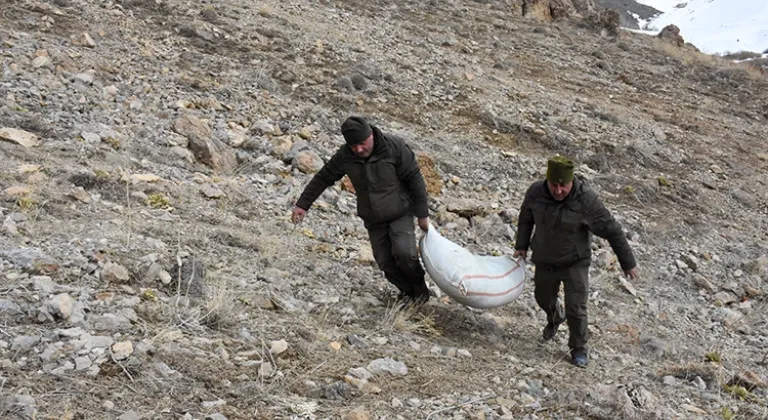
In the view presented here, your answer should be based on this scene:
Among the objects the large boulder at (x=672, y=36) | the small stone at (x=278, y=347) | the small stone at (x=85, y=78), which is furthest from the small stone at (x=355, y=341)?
the large boulder at (x=672, y=36)

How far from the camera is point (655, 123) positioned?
33.8 ft

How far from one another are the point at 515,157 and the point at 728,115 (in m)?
5.78

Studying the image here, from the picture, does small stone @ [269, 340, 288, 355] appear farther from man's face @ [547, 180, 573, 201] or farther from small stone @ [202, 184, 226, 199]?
small stone @ [202, 184, 226, 199]

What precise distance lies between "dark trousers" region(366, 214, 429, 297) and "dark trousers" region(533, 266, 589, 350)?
73 centimetres

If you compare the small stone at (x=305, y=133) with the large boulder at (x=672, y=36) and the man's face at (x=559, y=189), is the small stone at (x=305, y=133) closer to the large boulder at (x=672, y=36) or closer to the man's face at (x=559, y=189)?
the man's face at (x=559, y=189)

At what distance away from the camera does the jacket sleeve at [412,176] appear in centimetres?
397

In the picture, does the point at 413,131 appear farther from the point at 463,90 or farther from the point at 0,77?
the point at 0,77

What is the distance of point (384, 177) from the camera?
395cm

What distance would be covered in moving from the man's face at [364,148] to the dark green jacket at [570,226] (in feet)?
3.19

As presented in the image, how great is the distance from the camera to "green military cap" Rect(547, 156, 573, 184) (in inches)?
144

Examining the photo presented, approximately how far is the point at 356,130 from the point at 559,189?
1.15m

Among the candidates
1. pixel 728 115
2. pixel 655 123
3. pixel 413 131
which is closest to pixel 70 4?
pixel 413 131

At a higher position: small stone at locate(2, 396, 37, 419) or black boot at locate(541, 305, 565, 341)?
small stone at locate(2, 396, 37, 419)

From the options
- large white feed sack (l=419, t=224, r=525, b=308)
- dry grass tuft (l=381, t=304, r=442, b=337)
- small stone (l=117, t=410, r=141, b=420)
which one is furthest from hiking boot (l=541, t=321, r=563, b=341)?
small stone (l=117, t=410, r=141, b=420)
